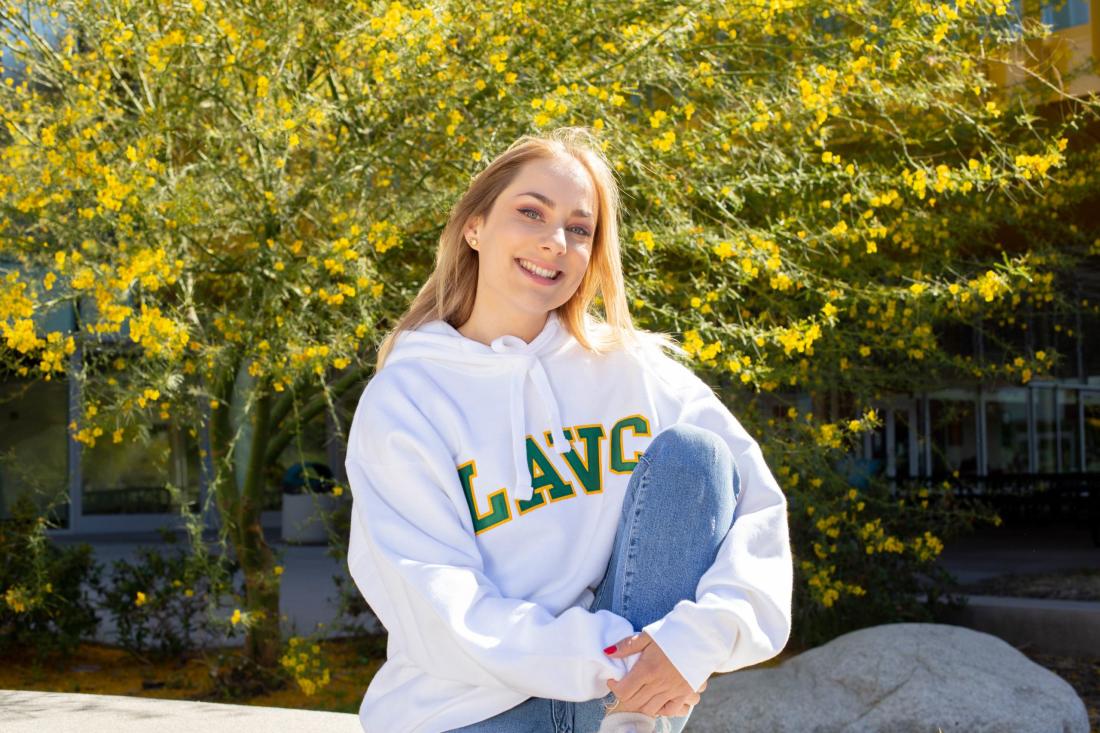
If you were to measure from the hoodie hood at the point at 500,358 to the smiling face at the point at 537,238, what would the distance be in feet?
0.28

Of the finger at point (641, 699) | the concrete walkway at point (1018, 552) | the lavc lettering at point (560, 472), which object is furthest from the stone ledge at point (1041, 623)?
the finger at point (641, 699)

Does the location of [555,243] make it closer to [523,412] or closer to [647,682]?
[523,412]

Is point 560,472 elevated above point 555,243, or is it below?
below

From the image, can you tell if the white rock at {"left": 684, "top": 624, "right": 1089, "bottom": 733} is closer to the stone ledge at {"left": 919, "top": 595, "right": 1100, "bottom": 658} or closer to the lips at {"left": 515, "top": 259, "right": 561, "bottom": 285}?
the stone ledge at {"left": 919, "top": 595, "right": 1100, "bottom": 658}

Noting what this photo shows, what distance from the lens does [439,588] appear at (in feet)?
6.72

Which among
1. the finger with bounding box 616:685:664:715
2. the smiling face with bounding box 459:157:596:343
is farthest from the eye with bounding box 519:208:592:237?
the finger with bounding box 616:685:664:715

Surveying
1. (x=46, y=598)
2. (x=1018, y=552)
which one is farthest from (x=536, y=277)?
(x=1018, y=552)

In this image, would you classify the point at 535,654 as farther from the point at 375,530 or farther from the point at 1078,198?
the point at 1078,198

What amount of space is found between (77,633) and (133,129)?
347 centimetres

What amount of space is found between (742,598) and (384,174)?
3334mm

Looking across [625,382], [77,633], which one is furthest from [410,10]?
[77,633]

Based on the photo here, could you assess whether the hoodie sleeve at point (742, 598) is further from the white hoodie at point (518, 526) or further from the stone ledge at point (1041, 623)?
the stone ledge at point (1041, 623)

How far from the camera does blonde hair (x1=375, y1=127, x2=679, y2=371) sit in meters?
2.48

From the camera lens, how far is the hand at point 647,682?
199 centimetres
